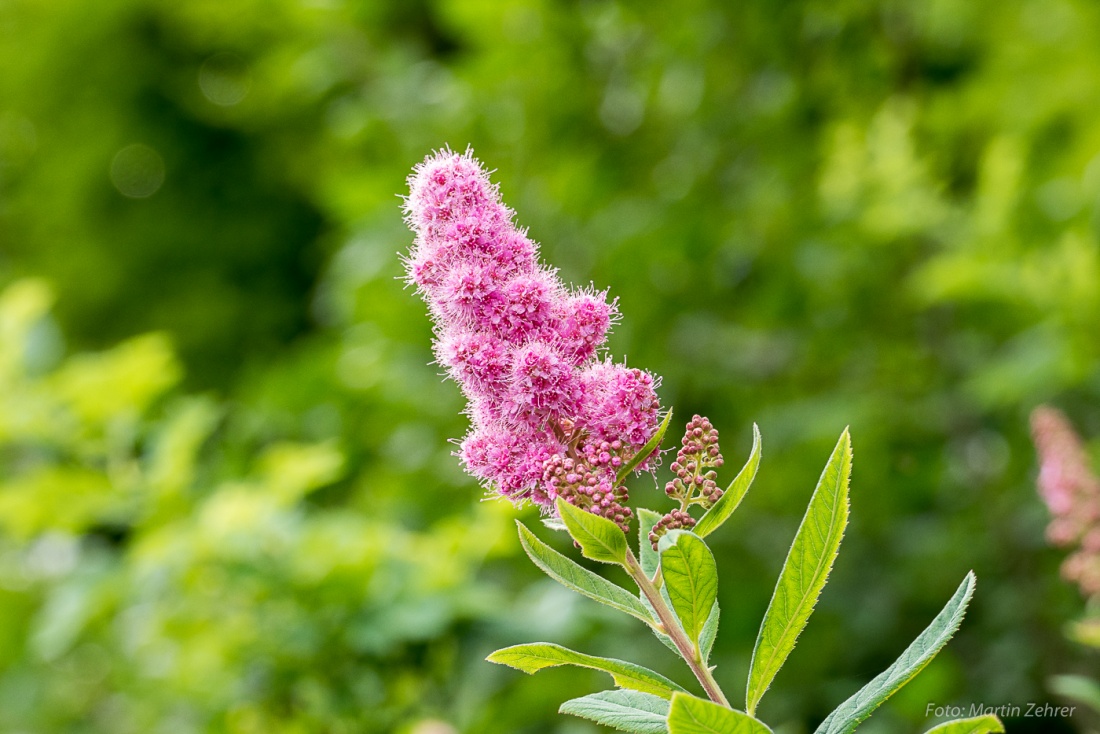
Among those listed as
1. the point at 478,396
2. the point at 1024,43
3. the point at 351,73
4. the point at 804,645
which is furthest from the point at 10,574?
the point at 1024,43

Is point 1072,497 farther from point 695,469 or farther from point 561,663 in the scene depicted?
point 561,663

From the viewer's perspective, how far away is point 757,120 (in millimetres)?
4680

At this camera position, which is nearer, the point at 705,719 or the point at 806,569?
the point at 705,719

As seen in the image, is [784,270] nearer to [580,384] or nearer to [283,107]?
[580,384]

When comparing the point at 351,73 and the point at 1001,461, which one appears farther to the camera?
the point at 351,73

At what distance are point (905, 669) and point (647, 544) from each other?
32cm

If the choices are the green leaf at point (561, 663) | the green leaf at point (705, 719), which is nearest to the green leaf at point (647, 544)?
the green leaf at point (561, 663)

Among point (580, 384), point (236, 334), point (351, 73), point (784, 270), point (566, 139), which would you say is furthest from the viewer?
point (236, 334)

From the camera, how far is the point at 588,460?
1.24m

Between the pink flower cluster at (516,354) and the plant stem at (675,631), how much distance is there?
85mm

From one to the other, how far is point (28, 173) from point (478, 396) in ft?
29.7

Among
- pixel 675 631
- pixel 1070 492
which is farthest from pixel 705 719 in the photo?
pixel 1070 492

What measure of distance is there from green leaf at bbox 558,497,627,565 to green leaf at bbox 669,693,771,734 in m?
0.18

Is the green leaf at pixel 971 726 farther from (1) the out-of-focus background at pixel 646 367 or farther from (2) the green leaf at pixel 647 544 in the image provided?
(1) the out-of-focus background at pixel 646 367
